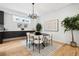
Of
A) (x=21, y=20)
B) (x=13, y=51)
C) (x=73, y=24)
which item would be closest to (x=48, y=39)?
(x=73, y=24)

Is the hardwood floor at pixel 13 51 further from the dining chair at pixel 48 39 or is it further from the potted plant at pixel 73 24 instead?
the potted plant at pixel 73 24

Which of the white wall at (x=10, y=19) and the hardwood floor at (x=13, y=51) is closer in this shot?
the hardwood floor at (x=13, y=51)

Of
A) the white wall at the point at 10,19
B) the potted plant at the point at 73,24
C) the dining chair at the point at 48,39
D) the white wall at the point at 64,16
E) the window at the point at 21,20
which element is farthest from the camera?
the window at the point at 21,20

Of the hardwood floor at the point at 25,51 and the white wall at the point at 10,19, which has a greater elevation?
the white wall at the point at 10,19

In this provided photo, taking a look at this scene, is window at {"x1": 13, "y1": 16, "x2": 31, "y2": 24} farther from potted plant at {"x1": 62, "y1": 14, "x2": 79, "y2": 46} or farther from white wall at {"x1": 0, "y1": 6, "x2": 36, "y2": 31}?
potted plant at {"x1": 62, "y1": 14, "x2": 79, "y2": 46}

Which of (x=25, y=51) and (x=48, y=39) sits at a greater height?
(x=48, y=39)

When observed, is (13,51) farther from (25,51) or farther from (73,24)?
(73,24)

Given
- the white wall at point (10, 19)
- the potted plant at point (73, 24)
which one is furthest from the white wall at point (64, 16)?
the white wall at point (10, 19)

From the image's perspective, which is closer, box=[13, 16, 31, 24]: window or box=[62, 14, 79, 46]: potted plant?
box=[62, 14, 79, 46]: potted plant

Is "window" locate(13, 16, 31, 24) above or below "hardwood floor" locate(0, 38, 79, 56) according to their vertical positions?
above

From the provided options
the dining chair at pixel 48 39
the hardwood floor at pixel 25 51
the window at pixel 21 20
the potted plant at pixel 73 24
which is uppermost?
the window at pixel 21 20

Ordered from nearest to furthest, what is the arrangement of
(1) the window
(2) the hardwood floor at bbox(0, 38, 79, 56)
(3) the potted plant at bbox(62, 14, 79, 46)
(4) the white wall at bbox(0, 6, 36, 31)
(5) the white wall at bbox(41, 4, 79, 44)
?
1. (2) the hardwood floor at bbox(0, 38, 79, 56)
2. (3) the potted plant at bbox(62, 14, 79, 46)
3. (5) the white wall at bbox(41, 4, 79, 44)
4. (4) the white wall at bbox(0, 6, 36, 31)
5. (1) the window

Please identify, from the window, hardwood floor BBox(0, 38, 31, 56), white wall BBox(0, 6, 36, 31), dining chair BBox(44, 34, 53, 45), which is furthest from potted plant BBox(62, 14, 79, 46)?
white wall BBox(0, 6, 36, 31)

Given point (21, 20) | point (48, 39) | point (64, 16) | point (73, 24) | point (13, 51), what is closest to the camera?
point (13, 51)
